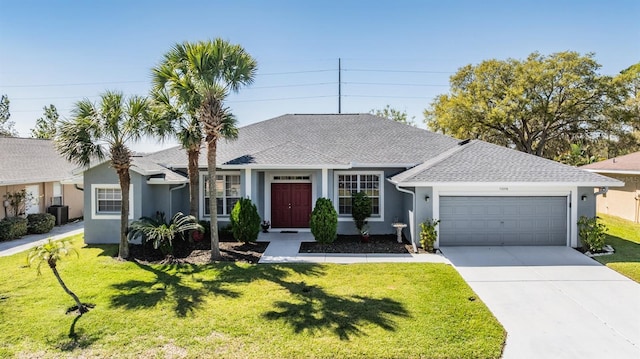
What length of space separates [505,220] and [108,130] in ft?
42.2

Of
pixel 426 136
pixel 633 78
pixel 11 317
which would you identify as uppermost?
pixel 633 78

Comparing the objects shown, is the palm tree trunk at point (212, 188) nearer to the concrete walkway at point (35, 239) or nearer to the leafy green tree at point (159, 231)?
the leafy green tree at point (159, 231)

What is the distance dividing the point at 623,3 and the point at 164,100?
15.8m

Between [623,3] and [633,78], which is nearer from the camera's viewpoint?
[623,3]

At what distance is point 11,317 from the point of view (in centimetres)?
Result: 666

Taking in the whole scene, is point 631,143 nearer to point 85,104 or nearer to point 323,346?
point 323,346

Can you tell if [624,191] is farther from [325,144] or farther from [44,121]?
[44,121]

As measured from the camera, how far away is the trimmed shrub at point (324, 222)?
11.8m

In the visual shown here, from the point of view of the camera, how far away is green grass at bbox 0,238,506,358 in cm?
546

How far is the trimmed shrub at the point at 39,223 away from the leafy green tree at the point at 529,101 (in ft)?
97.5

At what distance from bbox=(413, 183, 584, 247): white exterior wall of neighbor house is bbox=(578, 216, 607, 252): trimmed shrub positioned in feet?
0.95

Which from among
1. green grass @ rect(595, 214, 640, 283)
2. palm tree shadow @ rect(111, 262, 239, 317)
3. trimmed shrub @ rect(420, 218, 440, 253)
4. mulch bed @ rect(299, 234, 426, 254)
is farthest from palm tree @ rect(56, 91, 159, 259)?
green grass @ rect(595, 214, 640, 283)

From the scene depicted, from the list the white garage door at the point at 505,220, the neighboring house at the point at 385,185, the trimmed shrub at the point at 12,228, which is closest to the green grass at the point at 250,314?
the white garage door at the point at 505,220

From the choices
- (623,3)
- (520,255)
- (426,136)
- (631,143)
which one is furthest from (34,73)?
(631,143)
